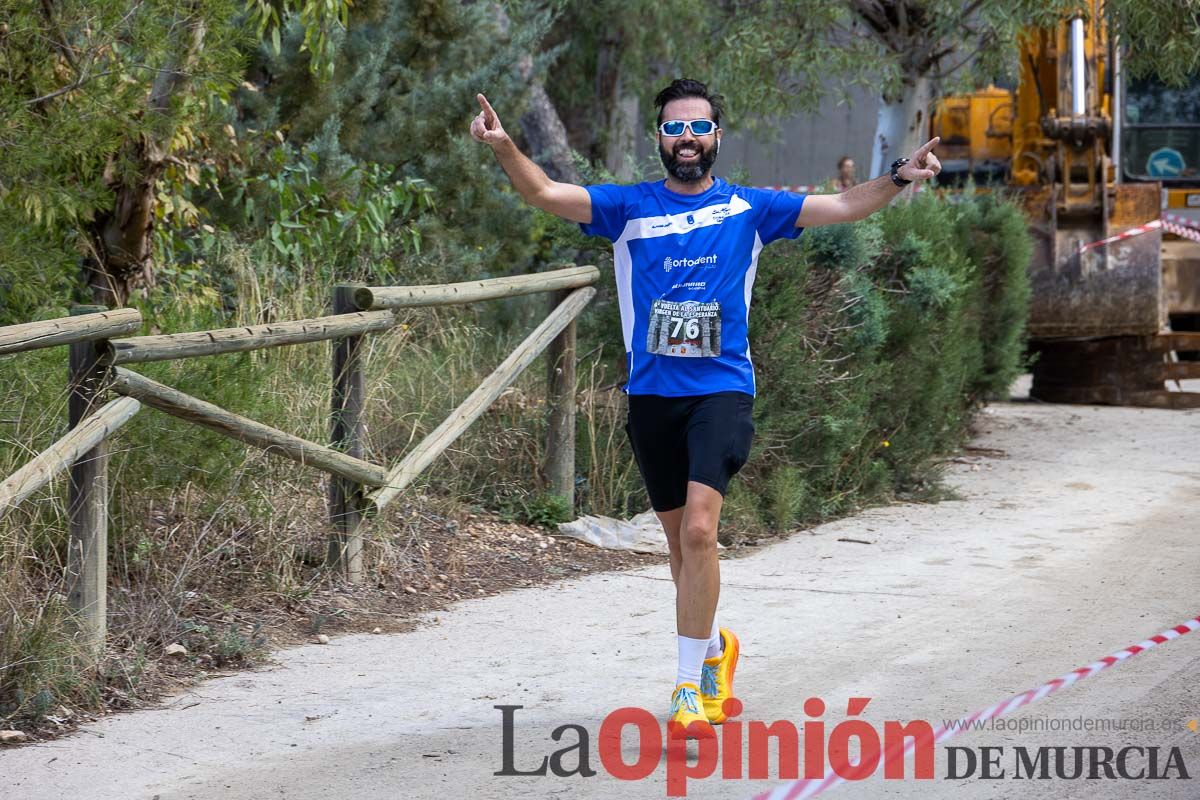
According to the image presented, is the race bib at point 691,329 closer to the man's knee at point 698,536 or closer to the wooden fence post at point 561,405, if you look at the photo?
the man's knee at point 698,536

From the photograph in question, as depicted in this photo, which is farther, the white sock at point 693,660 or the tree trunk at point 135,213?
the tree trunk at point 135,213

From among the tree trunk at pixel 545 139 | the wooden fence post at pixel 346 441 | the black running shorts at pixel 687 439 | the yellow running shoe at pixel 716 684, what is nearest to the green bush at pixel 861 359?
the wooden fence post at pixel 346 441

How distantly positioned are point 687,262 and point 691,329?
0.22 meters

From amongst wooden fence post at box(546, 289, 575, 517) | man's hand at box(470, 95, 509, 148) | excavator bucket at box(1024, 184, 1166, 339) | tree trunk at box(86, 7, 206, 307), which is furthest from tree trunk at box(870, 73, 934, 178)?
man's hand at box(470, 95, 509, 148)

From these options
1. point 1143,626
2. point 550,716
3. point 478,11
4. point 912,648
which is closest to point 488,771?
point 550,716

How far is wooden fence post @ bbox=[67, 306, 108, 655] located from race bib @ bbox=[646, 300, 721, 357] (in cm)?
192

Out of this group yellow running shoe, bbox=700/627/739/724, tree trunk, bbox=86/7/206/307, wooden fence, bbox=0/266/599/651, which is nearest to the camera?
yellow running shoe, bbox=700/627/739/724

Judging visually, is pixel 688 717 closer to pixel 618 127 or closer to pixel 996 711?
pixel 996 711

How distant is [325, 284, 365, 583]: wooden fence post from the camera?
21.7ft

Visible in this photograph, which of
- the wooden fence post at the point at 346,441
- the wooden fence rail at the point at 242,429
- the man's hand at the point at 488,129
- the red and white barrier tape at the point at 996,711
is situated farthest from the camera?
the wooden fence post at the point at 346,441

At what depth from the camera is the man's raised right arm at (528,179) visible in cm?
478

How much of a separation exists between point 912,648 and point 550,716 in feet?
5.39

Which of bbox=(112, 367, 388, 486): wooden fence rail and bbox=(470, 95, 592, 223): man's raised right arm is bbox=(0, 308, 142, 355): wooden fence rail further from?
bbox=(470, 95, 592, 223): man's raised right arm

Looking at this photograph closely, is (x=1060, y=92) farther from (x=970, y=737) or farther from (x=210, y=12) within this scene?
(x=970, y=737)
